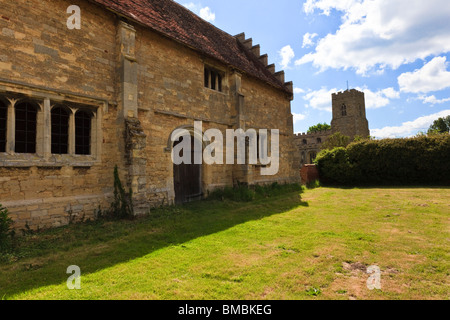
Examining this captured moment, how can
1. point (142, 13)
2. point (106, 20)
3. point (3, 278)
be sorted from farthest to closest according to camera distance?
point (142, 13), point (106, 20), point (3, 278)

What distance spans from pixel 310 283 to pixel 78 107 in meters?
8.15

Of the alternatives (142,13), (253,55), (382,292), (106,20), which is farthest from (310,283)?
(253,55)

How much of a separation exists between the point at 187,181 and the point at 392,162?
14907 mm

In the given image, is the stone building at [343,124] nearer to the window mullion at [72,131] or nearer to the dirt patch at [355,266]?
the window mullion at [72,131]

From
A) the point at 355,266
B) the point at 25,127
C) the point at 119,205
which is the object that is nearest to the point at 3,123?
the point at 25,127

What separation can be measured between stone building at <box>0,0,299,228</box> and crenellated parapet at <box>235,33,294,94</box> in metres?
7.71

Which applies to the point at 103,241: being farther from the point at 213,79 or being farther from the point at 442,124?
the point at 442,124

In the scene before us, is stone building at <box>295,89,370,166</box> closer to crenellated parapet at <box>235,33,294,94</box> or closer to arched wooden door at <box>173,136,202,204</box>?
crenellated parapet at <box>235,33,294,94</box>

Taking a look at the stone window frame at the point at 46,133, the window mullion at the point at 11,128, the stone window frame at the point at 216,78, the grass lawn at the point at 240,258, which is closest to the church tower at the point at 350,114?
the stone window frame at the point at 216,78

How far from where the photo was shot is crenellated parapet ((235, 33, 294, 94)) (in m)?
18.8

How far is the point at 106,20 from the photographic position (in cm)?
859

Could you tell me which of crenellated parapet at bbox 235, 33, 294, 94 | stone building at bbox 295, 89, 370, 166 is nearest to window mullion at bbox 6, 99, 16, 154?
crenellated parapet at bbox 235, 33, 294, 94

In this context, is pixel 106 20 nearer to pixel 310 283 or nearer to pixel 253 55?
pixel 310 283

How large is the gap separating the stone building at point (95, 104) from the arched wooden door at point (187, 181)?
0.05m
